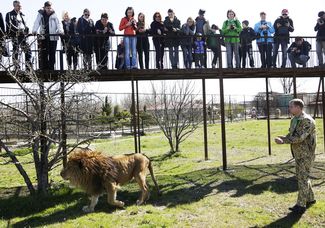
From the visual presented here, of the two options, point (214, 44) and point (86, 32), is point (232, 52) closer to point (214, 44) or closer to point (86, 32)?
point (214, 44)

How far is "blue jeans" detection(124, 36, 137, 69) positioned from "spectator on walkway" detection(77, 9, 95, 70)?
81 centimetres

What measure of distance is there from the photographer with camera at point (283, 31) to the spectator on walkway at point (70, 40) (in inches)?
212

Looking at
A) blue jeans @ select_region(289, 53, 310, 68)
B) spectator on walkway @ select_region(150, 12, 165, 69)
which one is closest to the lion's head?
spectator on walkway @ select_region(150, 12, 165, 69)

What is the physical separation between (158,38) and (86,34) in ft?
5.88

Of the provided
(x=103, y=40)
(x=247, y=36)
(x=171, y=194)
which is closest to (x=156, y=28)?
(x=103, y=40)

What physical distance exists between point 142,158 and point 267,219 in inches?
95.0

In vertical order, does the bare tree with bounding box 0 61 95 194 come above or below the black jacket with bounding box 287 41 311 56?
below

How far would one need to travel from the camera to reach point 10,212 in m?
7.08

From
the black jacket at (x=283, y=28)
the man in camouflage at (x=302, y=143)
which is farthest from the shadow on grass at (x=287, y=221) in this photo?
the black jacket at (x=283, y=28)

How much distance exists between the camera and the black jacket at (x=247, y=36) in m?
10.8

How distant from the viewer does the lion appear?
6637 mm

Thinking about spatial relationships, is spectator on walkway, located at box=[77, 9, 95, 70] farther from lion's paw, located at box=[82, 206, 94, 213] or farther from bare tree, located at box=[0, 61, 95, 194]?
lion's paw, located at box=[82, 206, 94, 213]

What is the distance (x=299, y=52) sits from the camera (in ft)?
37.0

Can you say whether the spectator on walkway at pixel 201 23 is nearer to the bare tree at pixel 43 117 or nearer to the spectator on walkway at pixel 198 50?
the spectator on walkway at pixel 198 50
